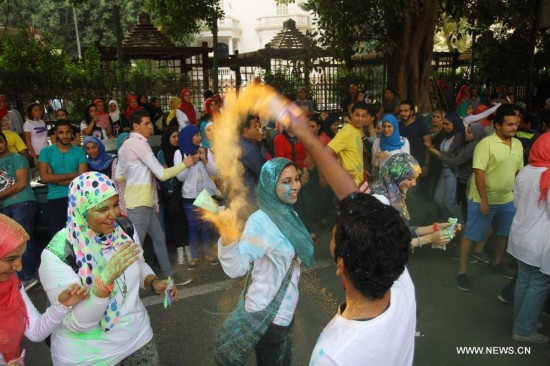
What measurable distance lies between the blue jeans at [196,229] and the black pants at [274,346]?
120 inches

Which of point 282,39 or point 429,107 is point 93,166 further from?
point 282,39

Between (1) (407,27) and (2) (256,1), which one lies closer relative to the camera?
(1) (407,27)

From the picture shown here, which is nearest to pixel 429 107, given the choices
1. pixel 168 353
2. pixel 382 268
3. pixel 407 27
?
pixel 407 27

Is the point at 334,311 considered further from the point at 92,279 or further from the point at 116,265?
the point at 116,265

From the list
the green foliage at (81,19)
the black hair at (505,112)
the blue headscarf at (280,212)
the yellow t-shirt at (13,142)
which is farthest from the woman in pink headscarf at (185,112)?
the green foliage at (81,19)

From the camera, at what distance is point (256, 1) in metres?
52.5

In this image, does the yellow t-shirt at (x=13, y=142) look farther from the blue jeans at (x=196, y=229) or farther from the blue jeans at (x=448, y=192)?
the blue jeans at (x=448, y=192)

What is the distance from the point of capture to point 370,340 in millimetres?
1531

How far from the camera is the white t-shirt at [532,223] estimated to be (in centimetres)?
370

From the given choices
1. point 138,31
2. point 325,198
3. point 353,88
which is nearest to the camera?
point 325,198

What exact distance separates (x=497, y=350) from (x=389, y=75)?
27.4 feet

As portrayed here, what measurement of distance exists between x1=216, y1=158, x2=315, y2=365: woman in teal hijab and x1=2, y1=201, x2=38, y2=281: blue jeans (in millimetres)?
3613

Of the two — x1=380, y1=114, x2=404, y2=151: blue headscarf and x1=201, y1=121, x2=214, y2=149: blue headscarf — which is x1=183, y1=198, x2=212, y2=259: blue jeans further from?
x1=380, y1=114, x2=404, y2=151: blue headscarf

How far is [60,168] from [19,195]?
54cm
